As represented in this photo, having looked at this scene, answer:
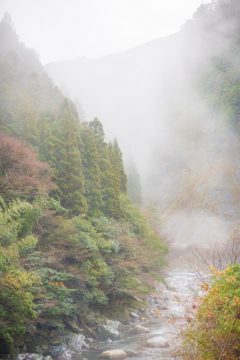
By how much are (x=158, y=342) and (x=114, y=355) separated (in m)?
3.14

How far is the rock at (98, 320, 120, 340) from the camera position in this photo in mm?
23359

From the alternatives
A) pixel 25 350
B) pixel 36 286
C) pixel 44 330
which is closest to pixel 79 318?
pixel 44 330

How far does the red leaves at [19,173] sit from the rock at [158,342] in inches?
436

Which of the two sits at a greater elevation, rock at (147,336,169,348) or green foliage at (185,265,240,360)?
rock at (147,336,169,348)

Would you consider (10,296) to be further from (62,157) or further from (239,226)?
(239,226)

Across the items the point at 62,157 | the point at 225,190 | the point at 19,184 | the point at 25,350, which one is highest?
the point at 225,190

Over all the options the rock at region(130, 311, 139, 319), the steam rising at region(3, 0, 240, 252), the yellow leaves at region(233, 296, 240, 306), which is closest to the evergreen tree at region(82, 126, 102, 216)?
the rock at region(130, 311, 139, 319)

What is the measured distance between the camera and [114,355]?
1923cm

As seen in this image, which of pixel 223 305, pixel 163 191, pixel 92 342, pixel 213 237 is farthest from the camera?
pixel 163 191

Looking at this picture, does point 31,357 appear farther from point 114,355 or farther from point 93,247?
point 93,247

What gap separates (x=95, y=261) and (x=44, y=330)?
5.61m

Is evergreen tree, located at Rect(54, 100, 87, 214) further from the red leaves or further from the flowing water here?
the flowing water

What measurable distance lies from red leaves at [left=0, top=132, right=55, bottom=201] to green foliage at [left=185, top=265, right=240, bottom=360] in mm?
14807

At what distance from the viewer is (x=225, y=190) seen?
9131cm
